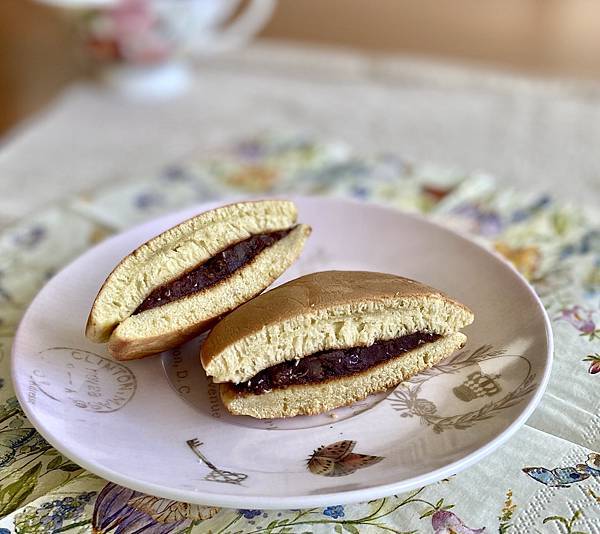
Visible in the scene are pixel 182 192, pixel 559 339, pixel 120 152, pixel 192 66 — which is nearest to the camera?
pixel 559 339

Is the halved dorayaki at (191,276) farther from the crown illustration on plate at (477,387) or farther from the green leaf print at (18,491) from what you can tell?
the crown illustration on plate at (477,387)

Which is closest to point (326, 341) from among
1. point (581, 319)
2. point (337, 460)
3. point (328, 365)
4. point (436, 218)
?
point (328, 365)

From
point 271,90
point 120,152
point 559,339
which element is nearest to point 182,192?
point 120,152

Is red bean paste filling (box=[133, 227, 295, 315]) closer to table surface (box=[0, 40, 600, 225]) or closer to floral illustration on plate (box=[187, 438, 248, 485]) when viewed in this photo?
floral illustration on plate (box=[187, 438, 248, 485])

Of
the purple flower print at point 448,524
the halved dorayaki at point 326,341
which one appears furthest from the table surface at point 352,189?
the halved dorayaki at point 326,341

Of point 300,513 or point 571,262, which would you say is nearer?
point 300,513

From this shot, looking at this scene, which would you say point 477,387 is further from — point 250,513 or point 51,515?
point 51,515

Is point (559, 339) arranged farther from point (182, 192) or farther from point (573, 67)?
point (573, 67)
